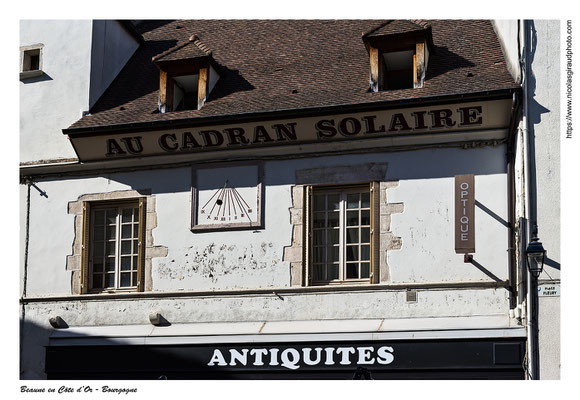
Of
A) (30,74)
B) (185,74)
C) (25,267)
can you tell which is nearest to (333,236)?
(185,74)

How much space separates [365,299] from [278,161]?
241 cm

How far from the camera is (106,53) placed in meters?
17.8

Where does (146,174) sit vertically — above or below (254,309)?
above

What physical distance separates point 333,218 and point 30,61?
231 inches

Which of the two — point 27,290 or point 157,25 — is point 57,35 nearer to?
point 157,25

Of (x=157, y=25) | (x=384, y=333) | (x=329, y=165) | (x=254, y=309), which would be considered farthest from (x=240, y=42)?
(x=384, y=333)

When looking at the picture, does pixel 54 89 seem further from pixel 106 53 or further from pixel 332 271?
pixel 332 271

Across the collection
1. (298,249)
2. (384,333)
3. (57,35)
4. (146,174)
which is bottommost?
(384,333)

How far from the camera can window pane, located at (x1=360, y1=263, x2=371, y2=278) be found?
A: 1513 centimetres

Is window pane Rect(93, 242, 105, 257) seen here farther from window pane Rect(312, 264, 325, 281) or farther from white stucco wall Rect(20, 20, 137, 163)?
window pane Rect(312, 264, 325, 281)

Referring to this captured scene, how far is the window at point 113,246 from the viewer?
53.5 feet

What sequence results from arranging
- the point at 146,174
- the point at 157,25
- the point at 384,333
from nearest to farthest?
1. the point at 384,333
2. the point at 146,174
3. the point at 157,25

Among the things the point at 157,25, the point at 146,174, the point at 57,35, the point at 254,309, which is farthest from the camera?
the point at 157,25

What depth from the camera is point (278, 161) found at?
15.8 m
